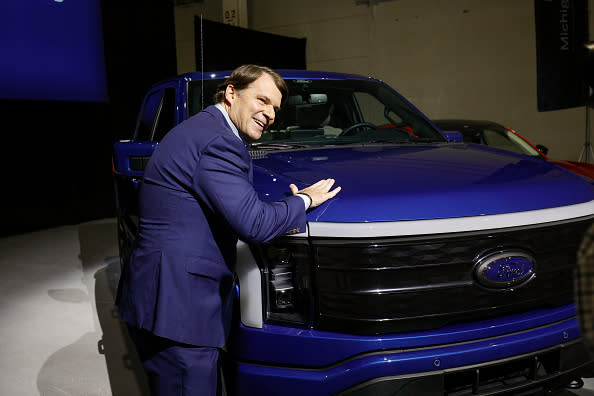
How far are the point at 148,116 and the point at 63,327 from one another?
167 cm

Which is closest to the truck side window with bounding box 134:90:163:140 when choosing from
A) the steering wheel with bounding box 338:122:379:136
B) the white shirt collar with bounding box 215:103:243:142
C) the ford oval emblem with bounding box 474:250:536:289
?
the steering wheel with bounding box 338:122:379:136

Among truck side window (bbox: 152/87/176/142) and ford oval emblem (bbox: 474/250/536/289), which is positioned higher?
truck side window (bbox: 152/87/176/142)

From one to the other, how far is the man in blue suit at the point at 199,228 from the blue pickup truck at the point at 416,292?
13 centimetres

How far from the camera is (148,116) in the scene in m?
3.98

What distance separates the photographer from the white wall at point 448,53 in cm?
1071

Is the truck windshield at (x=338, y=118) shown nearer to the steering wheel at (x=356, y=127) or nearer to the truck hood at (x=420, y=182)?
the steering wheel at (x=356, y=127)

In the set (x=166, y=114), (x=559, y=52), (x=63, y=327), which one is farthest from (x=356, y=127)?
(x=559, y=52)

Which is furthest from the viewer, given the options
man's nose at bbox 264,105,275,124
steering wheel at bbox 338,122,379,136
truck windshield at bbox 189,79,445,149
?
steering wheel at bbox 338,122,379,136

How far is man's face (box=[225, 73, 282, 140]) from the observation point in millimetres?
1786

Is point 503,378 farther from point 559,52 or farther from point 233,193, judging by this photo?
point 559,52

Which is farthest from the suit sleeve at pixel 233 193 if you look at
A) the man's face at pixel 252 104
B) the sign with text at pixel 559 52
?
the sign with text at pixel 559 52

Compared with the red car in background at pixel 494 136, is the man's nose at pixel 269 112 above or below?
above

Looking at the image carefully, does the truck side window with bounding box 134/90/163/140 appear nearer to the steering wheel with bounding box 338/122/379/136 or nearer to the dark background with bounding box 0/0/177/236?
the steering wheel with bounding box 338/122/379/136

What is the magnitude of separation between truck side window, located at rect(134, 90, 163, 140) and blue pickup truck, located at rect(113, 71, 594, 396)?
196cm
